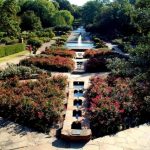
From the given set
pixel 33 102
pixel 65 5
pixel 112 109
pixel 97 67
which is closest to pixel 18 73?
pixel 97 67

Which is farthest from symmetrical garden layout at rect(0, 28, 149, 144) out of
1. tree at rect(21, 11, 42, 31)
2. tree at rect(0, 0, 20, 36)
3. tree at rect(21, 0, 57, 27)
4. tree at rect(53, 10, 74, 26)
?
tree at rect(53, 10, 74, 26)

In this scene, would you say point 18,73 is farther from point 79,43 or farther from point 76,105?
A: point 79,43

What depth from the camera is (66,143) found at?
9461 millimetres

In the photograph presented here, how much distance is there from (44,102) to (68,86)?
13.4ft

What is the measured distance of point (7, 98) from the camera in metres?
12.4

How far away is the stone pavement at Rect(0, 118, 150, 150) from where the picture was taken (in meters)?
9.13

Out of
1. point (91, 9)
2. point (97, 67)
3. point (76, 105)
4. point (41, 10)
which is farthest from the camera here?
point (91, 9)

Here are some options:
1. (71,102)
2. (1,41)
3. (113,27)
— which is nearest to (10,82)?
(71,102)

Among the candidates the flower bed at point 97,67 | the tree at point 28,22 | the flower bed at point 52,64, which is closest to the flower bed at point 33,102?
the flower bed at point 52,64

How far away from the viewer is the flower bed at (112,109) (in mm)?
10359

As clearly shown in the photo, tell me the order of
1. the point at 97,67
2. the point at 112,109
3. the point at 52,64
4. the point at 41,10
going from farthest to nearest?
the point at 41,10 < the point at 52,64 < the point at 97,67 < the point at 112,109

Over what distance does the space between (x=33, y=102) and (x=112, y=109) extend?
2.94 metres

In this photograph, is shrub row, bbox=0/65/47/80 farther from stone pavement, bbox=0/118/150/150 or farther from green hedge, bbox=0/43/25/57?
green hedge, bbox=0/43/25/57

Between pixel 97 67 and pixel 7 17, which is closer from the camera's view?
pixel 97 67
